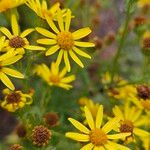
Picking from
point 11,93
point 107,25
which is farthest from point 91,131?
point 107,25

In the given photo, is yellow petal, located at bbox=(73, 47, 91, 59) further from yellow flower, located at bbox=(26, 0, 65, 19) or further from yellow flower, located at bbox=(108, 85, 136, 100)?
yellow flower, located at bbox=(108, 85, 136, 100)

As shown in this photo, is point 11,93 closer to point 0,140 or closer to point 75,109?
point 75,109

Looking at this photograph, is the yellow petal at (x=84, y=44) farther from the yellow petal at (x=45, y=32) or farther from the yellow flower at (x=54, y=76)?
the yellow flower at (x=54, y=76)

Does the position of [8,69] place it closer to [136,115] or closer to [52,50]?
[52,50]

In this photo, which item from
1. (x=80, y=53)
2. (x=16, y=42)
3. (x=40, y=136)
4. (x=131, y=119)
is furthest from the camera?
(x=131, y=119)

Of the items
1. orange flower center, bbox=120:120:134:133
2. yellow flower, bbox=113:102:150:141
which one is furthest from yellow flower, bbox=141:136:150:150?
orange flower center, bbox=120:120:134:133

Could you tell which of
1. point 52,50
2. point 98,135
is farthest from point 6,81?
point 98,135

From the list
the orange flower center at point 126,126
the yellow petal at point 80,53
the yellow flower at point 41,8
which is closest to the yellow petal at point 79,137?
the orange flower center at point 126,126
